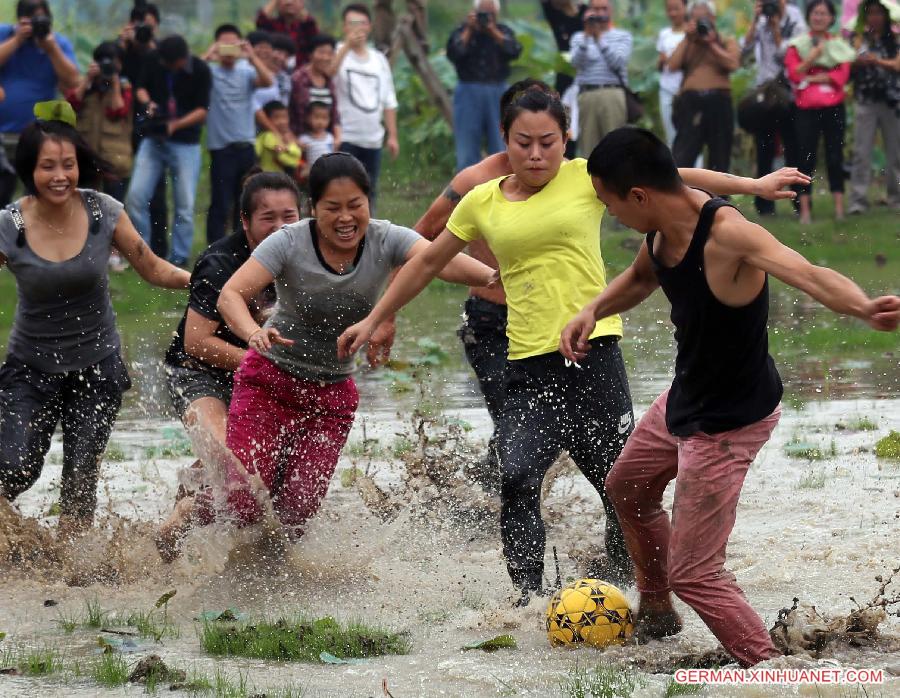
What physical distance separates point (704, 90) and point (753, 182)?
10.6m

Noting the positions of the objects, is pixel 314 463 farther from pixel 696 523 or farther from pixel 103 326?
pixel 696 523

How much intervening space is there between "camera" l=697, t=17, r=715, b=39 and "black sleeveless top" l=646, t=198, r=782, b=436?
11246 mm

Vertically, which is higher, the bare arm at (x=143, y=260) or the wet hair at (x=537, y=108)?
the wet hair at (x=537, y=108)

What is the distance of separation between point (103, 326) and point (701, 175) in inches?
112

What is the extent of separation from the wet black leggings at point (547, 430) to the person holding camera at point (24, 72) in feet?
27.7

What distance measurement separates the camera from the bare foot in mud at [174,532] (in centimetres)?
708

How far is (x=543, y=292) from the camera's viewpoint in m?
6.38

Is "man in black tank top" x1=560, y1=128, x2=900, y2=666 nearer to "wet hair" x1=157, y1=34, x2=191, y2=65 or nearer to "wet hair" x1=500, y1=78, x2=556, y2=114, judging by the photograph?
"wet hair" x1=500, y1=78, x2=556, y2=114

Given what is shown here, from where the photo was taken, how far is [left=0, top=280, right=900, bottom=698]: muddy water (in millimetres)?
5559

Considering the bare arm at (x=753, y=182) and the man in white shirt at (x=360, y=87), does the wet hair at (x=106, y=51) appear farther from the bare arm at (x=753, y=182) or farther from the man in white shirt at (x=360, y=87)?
the bare arm at (x=753, y=182)

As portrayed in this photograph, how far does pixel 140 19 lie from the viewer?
14992 millimetres

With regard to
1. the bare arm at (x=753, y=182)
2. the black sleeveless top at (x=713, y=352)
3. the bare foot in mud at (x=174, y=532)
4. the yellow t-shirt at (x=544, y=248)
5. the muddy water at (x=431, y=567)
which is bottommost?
the muddy water at (x=431, y=567)

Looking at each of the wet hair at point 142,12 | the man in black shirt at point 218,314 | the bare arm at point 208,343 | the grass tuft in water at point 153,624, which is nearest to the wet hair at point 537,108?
the man in black shirt at point 218,314

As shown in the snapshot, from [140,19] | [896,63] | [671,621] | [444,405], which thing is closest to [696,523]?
[671,621]
